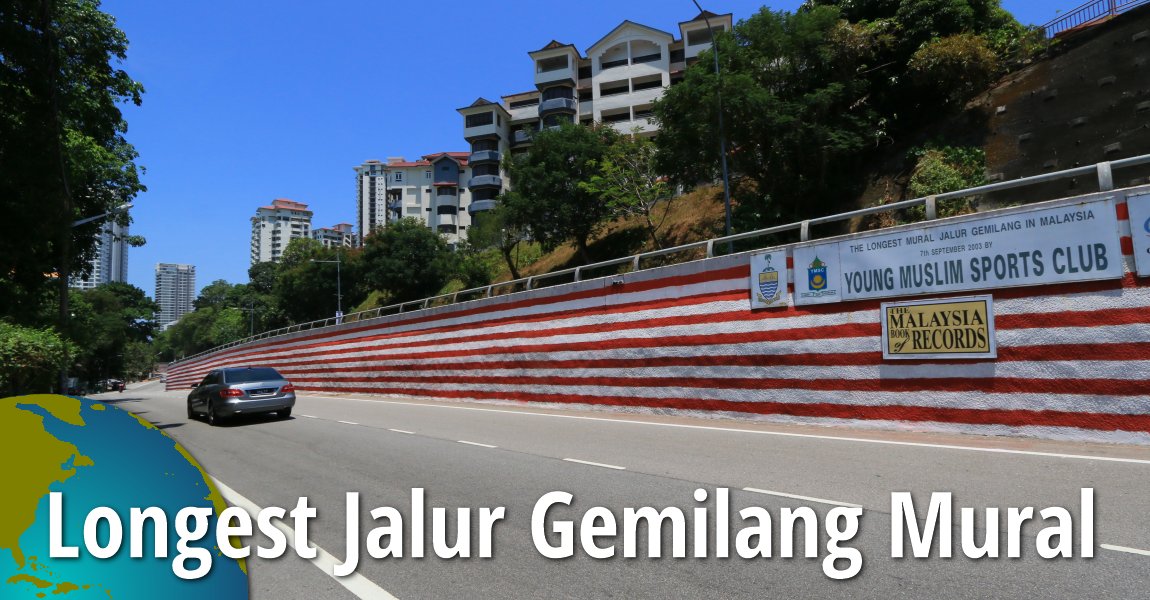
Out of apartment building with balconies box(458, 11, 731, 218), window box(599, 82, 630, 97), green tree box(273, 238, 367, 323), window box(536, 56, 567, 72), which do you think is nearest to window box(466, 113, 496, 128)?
apartment building with balconies box(458, 11, 731, 218)

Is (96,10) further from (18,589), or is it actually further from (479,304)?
(18,589)

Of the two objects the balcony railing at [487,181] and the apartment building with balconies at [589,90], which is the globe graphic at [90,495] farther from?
the balcony railing at [487,181]

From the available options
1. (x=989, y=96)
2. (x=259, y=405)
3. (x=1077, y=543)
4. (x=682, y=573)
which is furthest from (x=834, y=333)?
(x=989, y=96)

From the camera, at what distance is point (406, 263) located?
53531 mm

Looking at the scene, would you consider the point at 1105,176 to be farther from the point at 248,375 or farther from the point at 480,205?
the point at 480,205

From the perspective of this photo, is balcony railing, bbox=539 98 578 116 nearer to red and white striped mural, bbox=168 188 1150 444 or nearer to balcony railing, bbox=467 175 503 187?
balcony railing, bbox=467 175 503 187

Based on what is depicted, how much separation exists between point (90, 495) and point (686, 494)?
5733 mm

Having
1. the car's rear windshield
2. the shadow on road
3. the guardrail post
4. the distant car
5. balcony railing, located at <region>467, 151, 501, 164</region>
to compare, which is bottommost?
the shadow on road

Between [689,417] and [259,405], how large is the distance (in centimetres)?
1062

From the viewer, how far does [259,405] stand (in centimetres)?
1686

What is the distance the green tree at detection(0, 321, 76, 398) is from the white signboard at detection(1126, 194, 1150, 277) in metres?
17.3

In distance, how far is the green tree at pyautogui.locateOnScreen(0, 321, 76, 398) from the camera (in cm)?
1140

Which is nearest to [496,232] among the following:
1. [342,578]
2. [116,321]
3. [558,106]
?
[558,106]

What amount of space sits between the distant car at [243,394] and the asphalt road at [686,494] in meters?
2.94
